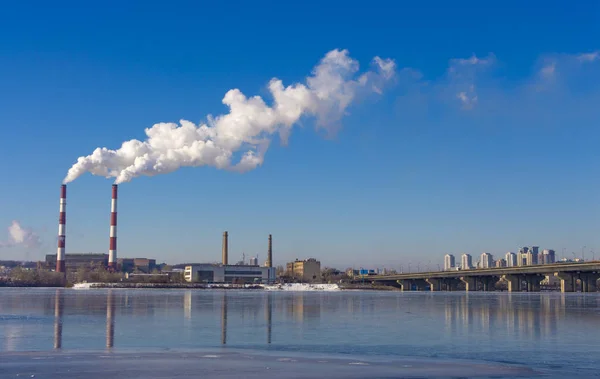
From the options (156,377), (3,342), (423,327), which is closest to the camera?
(156,377)

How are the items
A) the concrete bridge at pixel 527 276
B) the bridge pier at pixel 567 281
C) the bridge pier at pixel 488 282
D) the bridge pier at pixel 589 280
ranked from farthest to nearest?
the bridge pier at pixel 488 282, the bridge pier at pixel 589 280, the bridge pier at pixel 567 281, the concrete bridge at pixel 527 276

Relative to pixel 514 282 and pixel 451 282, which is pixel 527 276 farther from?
pixel 451 282

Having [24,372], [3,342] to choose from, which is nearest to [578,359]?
[24,372]

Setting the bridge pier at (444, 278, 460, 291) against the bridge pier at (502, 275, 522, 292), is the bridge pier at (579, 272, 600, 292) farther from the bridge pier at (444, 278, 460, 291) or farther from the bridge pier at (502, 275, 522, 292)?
the bridge pier at (444, 278, 460, 291)

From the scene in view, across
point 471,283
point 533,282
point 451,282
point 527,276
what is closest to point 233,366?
point 527,276

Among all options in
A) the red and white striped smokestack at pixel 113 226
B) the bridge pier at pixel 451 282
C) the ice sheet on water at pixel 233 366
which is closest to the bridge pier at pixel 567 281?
the bridge pier at pixel 451 282

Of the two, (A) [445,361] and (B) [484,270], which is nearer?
(A) [445,361]

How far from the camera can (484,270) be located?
169875 millimetres

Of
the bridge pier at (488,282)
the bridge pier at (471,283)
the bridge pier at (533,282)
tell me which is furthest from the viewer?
the bridge pier at (471,283)

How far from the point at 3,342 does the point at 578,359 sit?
76.4 ft

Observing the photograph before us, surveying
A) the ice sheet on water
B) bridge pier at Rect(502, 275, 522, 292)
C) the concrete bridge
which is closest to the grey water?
the ice sheet on water

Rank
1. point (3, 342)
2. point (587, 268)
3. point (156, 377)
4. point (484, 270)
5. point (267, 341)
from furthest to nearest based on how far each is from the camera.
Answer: point (484, 270)
point (587, 268)
point (267, 341)
point (3, 342)
point (156, 377)

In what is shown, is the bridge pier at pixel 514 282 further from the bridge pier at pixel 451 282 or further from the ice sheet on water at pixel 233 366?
the ice sheet on water at pixel 233 366

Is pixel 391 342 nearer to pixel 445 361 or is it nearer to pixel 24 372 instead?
pixel 445 361
